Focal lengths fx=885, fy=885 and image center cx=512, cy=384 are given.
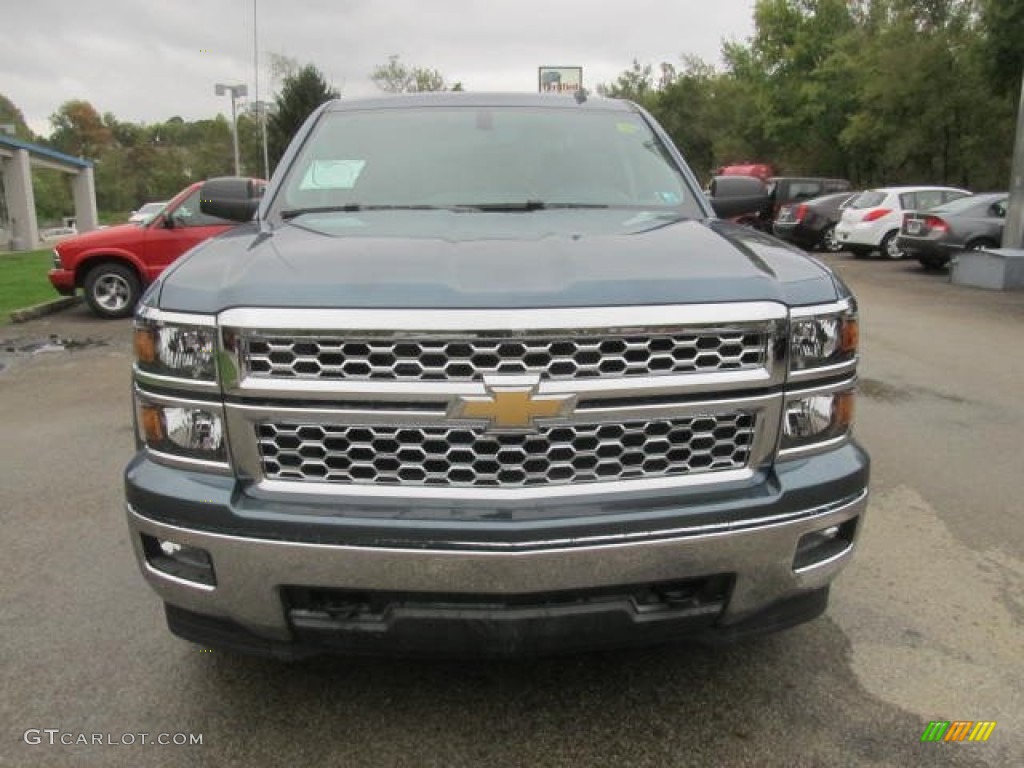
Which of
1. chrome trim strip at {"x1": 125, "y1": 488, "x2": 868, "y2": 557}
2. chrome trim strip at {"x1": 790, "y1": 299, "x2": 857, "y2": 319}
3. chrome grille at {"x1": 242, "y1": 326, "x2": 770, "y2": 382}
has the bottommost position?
chrome trim strip at {"x1": 125, "y1": 488, "x2": 868, "y2": 557}

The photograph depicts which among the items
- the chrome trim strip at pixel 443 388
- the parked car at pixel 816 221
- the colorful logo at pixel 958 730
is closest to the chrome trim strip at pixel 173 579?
the chrome trim strip at pixel 443 388

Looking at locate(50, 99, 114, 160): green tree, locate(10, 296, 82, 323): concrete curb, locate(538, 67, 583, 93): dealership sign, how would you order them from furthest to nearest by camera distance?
locate(50, 99, 114, 160): green tree, locate(538, 67, 583, 93): dealership sign, locate(10, 296, 82, 323): concrete curb

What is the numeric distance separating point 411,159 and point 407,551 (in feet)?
6.49

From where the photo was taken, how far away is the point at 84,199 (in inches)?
1407

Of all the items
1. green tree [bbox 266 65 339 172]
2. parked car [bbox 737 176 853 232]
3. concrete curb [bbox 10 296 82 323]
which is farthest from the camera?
green tree [bbox 266 65 339 172]

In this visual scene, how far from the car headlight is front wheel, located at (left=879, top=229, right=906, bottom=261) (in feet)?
58.0

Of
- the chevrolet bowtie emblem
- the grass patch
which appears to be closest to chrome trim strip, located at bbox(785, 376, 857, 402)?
the chevrolet bowtie emblem

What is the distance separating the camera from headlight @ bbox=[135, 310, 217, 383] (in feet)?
7.11

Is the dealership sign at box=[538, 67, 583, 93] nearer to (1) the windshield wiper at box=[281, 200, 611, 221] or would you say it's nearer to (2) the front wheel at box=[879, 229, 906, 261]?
(2) the front wheel at box=[879, 229, 906, 261]

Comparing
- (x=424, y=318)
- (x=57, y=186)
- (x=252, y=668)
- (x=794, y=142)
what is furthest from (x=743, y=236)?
(x=57, y=186)

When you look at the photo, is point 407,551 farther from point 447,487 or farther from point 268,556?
point 268,556

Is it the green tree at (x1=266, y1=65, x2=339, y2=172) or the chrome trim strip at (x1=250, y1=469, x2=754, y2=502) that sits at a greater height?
the green tree at (x1=266, y1=65, x2=339, y2=172)

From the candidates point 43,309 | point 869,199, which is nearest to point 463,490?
point 43,309

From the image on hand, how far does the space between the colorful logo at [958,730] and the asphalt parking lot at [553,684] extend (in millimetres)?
24
